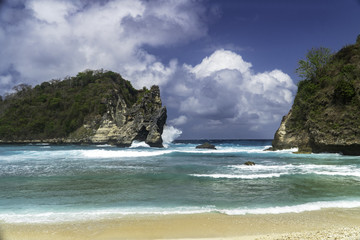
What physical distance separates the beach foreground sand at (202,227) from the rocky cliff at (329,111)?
27.1 metres

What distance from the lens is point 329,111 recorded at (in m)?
34.4

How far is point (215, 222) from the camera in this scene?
7.73 m

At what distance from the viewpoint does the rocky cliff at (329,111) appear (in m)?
31.5

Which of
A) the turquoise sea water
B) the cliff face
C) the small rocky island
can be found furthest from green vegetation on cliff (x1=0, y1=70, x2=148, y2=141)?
the turquoise sea water

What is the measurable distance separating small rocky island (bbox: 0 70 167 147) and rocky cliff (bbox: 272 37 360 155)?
101 feet

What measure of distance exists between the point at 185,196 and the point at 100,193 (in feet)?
12.7

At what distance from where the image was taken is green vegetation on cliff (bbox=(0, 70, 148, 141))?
7931 cm

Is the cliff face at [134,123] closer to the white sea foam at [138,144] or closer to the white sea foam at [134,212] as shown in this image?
the white sea foam at [138,144]

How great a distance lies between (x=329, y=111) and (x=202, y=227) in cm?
3366

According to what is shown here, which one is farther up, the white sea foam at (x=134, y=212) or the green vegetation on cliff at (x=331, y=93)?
the green vegetation on cliff at (x=331, y=93)

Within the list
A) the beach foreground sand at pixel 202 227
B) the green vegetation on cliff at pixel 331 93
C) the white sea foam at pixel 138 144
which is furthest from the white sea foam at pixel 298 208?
the white sea foam at pixel 138 144

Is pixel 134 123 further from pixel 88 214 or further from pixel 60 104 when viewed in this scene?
pixel 88 214

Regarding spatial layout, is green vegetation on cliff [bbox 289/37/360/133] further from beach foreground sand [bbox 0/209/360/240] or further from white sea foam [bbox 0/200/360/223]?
beach foreground sand [bbox 0/209/360/240]

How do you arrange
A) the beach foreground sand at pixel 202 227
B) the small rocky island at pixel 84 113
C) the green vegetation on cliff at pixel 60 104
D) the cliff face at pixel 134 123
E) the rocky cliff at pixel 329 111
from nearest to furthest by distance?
1. the beach foreground sand at pixel 202 227
2. the rocky cliff at pixel 329 111
3. the cliff face at pixel 134 123
4. the small rocky island at pixel 84 113
5. the green vegetation on cliff at pixel 60 104
